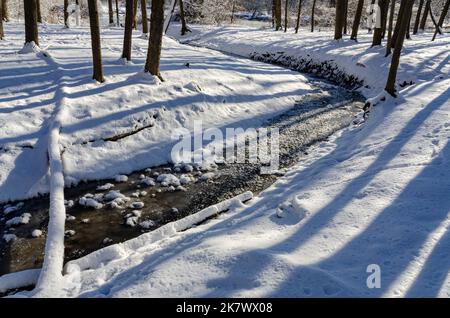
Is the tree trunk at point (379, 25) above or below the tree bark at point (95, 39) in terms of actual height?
above

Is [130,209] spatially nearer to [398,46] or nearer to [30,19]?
[398,46]

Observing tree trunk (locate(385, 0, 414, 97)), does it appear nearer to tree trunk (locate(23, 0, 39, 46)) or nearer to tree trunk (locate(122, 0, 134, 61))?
tree trunk (locate(122, 0, 134, 61))

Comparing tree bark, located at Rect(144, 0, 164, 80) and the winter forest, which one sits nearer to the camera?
the winter forest

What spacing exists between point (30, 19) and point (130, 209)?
1090 cm

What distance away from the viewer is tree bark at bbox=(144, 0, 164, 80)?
1154 cm

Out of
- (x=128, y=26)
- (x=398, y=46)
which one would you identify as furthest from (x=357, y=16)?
(x=128, y=26)

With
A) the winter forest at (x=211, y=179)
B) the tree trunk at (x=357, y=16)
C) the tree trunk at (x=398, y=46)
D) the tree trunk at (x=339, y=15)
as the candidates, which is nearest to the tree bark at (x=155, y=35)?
the winter forest at (x=211, y=179)

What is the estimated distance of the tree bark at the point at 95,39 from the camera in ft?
35.8

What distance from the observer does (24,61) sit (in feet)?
42.9

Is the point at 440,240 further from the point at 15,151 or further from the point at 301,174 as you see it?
the point at 15,151

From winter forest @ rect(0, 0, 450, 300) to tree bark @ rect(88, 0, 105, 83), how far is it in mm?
59

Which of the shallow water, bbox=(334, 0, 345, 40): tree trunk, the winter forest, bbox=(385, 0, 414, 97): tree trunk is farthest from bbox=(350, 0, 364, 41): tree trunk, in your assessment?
the shallow water

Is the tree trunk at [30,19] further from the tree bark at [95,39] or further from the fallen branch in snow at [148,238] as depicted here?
the fallen branch in snow at [148,238]

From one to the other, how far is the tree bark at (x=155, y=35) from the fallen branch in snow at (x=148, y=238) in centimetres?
662
